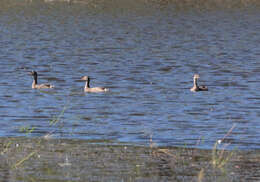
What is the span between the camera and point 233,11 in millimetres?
66875

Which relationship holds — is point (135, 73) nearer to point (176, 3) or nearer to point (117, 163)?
point (117, 163)

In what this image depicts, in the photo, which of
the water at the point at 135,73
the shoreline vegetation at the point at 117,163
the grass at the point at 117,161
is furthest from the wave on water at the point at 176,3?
the shoreline vegetation at the point at 117,163

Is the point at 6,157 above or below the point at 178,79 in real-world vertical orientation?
below

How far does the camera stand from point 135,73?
32.9 meters

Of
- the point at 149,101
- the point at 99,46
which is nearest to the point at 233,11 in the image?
the point at 99,46

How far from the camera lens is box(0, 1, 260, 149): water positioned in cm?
1972

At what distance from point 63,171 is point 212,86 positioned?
16.4 metres

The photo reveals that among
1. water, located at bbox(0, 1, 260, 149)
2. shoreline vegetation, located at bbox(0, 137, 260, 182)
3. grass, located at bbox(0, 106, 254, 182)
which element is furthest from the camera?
water, located at bbox(0, 1, 260, 149)

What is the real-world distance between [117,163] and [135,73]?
61.7ft

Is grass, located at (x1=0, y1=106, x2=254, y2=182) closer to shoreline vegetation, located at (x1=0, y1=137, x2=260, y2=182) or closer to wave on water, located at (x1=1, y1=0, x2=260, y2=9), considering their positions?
shoreline vegetation, located at (x1=0, y1=137, x2=260, y2=182)

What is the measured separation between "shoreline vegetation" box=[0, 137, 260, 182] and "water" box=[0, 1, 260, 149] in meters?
1.23

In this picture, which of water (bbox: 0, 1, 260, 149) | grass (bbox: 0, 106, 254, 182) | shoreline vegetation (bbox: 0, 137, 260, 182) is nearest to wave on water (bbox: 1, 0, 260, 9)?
water (bbox: 0, 1, 260, 149)

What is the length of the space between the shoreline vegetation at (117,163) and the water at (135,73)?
4.04ft

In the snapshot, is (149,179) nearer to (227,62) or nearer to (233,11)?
(227,62)
